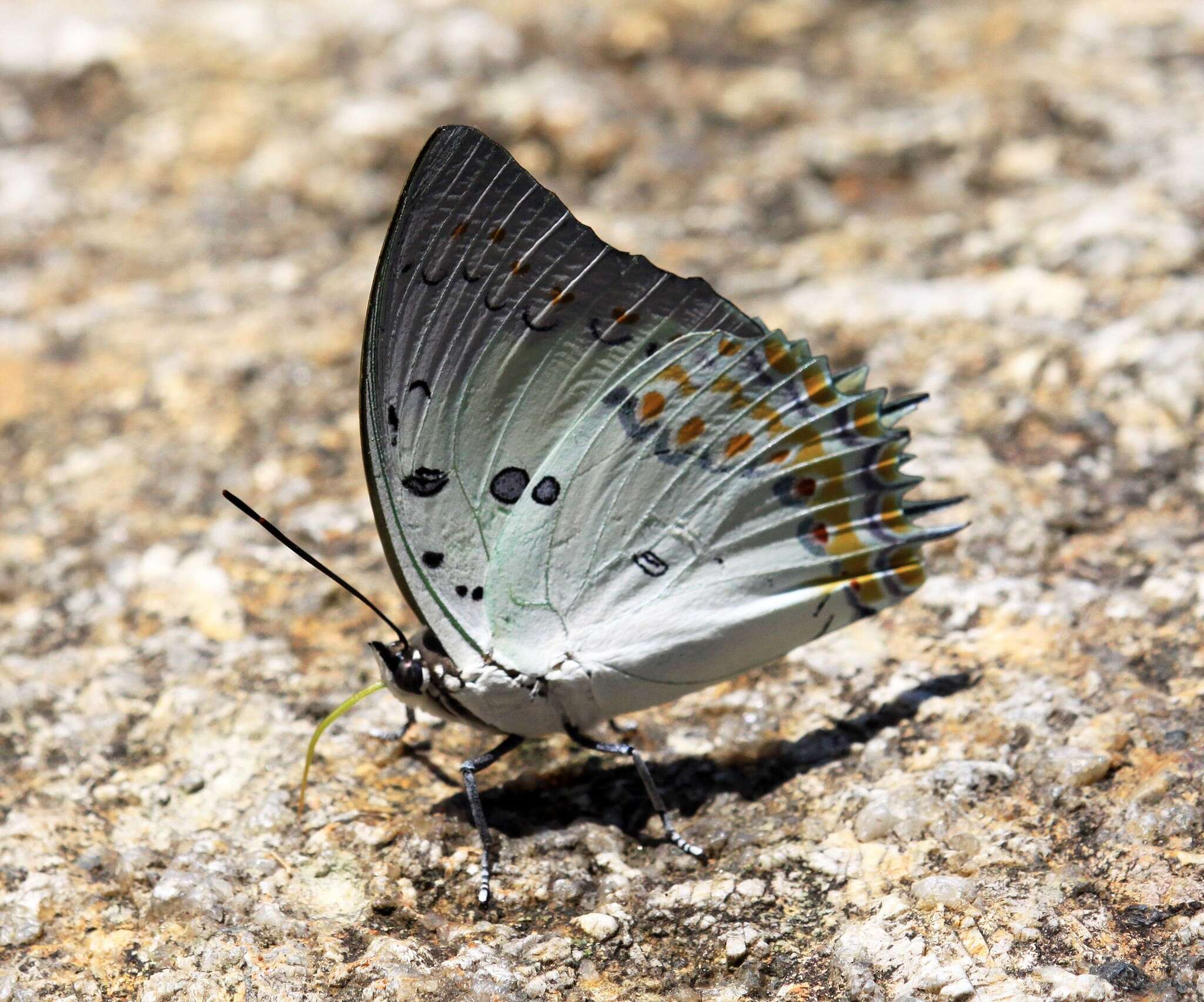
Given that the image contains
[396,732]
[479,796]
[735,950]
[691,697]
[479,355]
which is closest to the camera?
[735,950]

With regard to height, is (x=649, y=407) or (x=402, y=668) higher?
(x=649, y=407)

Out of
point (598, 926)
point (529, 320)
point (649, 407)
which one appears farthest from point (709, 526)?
point (598, 926)

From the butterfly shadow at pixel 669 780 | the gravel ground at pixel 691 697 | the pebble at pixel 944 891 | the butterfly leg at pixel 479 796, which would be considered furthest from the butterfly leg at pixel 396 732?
the pebble at pixel 944 891

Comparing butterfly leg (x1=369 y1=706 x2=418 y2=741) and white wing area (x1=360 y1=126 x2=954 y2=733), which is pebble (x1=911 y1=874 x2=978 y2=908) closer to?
white wing area (x1=360 y1=126 x2=954 y2=733)

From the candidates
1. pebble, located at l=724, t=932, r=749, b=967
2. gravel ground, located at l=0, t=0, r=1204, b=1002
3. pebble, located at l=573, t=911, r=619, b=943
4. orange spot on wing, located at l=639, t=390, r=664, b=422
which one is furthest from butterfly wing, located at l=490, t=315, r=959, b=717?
pebble, located at l=724, t=932, r=749, b=967

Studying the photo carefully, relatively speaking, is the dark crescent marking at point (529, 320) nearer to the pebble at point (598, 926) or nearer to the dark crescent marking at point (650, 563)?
the dark crescent marking at point (650, 563)

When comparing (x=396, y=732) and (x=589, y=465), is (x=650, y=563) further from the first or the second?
(x=396, y=732)

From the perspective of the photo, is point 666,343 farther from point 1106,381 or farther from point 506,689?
point 1106,381
